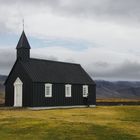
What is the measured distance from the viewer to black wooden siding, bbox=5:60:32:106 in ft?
201

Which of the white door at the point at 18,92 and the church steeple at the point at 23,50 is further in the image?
the church steeple at the point at 23,50

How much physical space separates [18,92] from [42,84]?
159 inches

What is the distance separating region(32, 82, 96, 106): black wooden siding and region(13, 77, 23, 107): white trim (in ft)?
9.75

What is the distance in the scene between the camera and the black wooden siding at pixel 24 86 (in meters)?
61.3

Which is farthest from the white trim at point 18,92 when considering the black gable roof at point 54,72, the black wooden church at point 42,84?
the black gable roof at point 54,72

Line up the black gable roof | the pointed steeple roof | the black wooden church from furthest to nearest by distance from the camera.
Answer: the pointed steeple roof < the black gable roof < the black wooden church

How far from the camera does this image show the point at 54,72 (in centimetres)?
6781

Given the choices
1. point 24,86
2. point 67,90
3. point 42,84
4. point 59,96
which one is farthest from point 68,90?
point 24,86

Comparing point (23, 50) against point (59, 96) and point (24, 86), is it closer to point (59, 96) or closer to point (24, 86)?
point (24, 86)

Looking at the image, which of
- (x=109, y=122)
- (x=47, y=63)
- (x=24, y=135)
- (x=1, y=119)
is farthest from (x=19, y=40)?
(x=24, y=135)

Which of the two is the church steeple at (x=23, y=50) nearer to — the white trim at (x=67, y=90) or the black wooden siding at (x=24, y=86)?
the black wooden siding at (x=24, y=86)

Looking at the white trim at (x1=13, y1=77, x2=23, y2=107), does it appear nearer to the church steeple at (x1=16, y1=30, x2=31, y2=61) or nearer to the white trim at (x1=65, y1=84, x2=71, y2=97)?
the church steeple at (x1=16, y1=30, x2=31, y2=61)

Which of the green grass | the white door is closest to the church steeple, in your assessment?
the white door

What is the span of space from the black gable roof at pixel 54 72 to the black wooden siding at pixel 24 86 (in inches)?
35.9
